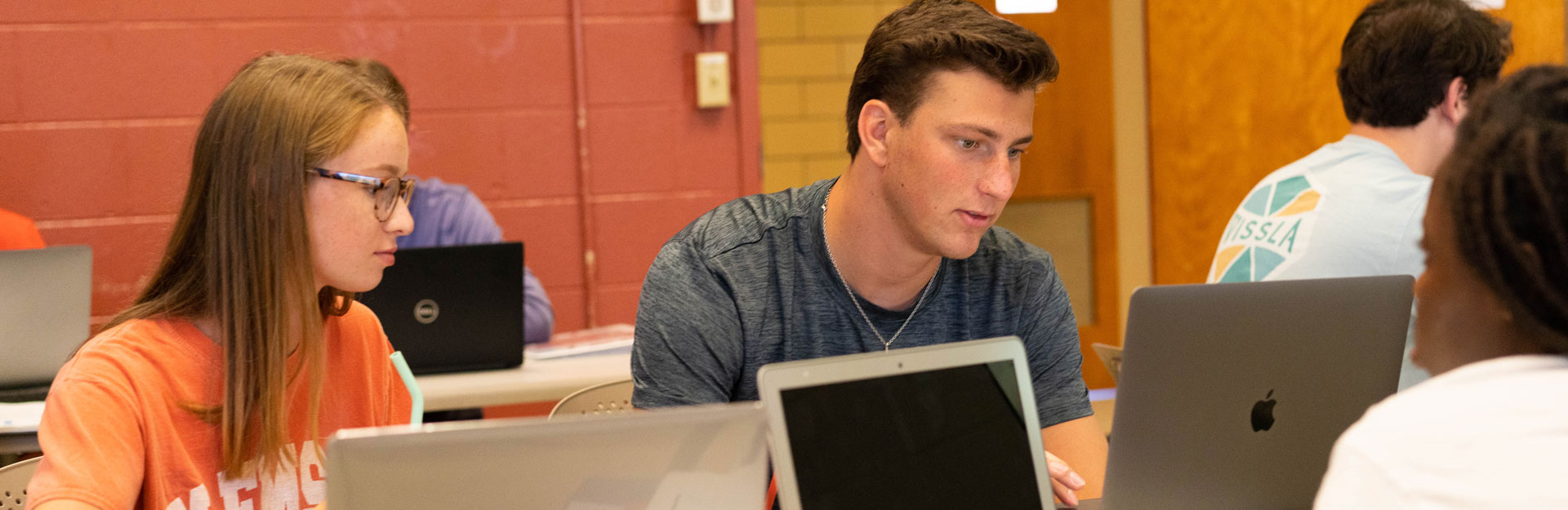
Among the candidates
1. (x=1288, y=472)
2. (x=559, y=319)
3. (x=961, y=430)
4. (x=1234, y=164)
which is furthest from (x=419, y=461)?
(x=1234, y=164)

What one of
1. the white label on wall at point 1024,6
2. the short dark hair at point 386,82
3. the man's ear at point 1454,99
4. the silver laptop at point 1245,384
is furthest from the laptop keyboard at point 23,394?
the white label on wall at point 1024,6

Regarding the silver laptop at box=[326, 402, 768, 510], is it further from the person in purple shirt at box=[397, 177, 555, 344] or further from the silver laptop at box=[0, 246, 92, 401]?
the person in purple shirt at box=[397, 177, 555, 344]

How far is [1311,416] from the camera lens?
1165 mm

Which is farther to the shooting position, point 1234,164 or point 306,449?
point 1234,164

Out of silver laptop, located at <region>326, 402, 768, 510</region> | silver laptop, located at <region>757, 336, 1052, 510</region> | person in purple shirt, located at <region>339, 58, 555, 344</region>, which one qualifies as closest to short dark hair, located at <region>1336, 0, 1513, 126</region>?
silver laptop, located at <region>757, 336, 1052, 510</region>

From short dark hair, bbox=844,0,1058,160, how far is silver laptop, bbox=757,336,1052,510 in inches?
18.7

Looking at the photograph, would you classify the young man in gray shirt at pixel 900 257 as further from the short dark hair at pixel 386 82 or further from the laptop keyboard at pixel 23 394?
the laptop keyboard at pixel 23 394

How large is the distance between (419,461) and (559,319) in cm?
290

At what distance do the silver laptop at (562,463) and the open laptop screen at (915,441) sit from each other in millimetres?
98

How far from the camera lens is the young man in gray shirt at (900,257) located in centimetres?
139

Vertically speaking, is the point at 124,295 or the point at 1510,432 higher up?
the point at 1510,432

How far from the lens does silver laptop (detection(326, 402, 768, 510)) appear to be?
2.42 feet

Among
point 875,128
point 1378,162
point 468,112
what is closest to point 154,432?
point 875,128

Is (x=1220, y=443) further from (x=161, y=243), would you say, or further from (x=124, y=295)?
(x=124, y=295)
